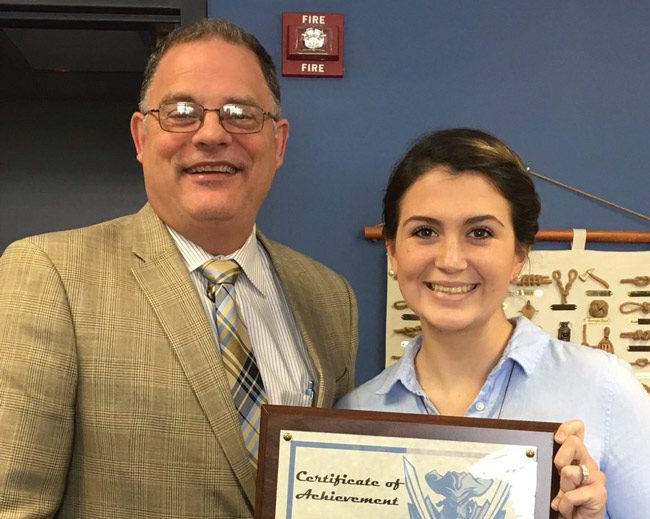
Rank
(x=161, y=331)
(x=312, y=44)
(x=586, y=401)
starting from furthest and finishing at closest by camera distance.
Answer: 1. (x=312, y=44)
2. (x=161, y=331)
3. (x=586, y=401)

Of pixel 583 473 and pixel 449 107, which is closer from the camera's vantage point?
pixel 583 473

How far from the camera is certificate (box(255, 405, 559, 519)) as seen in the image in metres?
1.21

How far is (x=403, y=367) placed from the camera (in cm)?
153

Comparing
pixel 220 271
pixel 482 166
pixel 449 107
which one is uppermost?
pixel 449 107

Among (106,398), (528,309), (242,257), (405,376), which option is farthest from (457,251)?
Answer: (528,309)

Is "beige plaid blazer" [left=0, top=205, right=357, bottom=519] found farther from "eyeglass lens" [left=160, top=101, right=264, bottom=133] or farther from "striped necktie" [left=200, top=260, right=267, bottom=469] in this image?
"eyeglass lens" [left=160, top=101, right=264, bottom=133]

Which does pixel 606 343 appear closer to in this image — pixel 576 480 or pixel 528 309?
pixel 528 309

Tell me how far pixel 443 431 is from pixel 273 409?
0.26 metres

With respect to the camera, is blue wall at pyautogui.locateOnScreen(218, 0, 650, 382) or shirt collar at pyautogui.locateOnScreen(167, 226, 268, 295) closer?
shirt collar at pyautogui.locateOnScreen(167, 226, 268, 295)

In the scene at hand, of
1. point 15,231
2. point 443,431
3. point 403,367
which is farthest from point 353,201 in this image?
point 15,231

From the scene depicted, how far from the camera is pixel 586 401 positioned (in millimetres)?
1372

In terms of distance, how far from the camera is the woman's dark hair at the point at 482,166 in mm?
1436

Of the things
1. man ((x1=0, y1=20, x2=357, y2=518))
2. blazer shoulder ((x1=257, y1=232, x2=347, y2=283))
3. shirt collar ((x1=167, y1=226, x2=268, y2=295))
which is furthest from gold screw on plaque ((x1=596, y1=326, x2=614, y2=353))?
shirt collar ((x1=167, y1=226, x2=268, y2=295))

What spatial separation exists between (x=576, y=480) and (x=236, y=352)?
66cm
